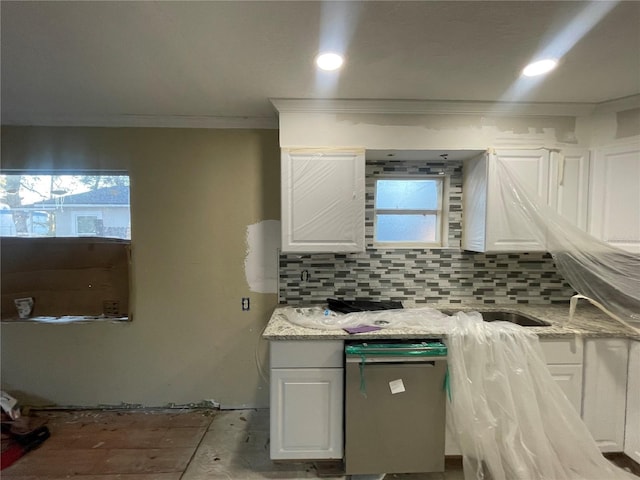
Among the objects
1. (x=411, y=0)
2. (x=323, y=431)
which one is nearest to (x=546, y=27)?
(x=411, y=0)

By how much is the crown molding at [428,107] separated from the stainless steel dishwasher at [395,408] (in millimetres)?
1532

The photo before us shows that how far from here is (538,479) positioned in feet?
5.24

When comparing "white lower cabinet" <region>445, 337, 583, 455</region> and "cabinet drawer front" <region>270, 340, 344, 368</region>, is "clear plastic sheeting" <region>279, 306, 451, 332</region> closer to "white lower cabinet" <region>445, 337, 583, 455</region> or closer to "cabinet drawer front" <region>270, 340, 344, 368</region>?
"cabinet drawer front" <region>270, 340, 344, 368</region>

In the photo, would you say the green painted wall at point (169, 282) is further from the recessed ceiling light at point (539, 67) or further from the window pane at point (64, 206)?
the recessed ceiling light at point (539, 67)

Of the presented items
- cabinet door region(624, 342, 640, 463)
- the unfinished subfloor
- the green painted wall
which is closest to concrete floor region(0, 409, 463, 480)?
the unfinished subfloor

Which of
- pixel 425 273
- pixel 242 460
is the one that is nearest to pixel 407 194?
pixel 425 273

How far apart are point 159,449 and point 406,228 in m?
2.37

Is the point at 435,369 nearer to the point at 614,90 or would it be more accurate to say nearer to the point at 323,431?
the point at 323,431

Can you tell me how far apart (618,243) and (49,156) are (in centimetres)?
423

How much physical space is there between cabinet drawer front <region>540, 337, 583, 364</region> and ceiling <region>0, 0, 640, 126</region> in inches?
59.9

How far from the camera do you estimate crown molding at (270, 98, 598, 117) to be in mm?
2035

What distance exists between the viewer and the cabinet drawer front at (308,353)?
5.79 ft

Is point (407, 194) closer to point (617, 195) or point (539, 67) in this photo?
point (539, 67)

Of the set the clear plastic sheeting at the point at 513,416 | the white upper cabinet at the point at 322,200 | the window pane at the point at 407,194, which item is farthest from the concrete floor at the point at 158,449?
the window pane at the point at 407,194
